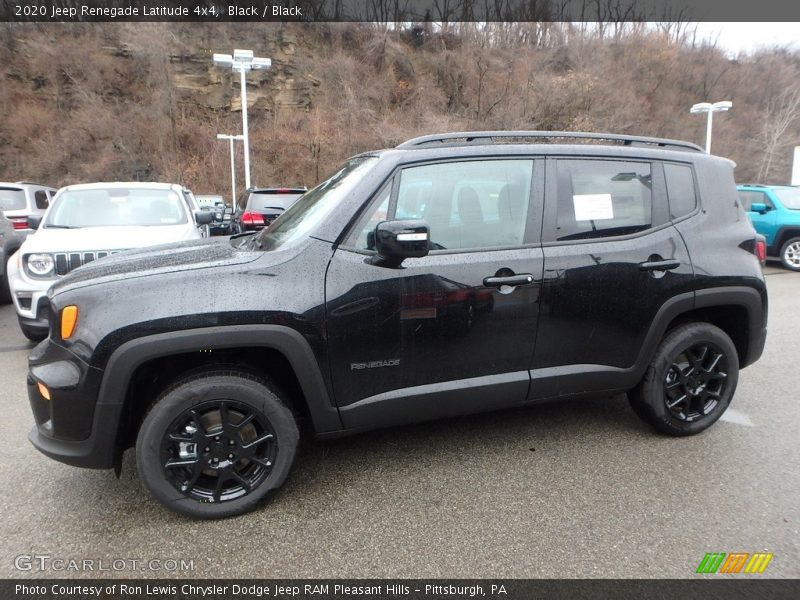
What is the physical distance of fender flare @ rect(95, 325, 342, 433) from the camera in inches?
94.0

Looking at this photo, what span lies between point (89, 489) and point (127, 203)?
14.5 ft

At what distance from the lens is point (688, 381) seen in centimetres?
342

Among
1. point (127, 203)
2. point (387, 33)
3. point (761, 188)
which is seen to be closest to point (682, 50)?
point (387, 33)

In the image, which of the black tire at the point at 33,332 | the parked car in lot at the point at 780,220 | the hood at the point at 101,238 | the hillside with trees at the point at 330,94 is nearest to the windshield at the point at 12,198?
the hood at the point at 101,238

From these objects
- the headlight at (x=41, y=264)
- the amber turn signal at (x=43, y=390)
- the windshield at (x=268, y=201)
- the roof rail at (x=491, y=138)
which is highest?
the roof rail at (x=491, y=138)

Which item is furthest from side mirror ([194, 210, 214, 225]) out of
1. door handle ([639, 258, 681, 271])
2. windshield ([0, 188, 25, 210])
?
windshield ([0, 188, 25, 210])

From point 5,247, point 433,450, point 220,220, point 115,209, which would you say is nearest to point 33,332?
point 115,209

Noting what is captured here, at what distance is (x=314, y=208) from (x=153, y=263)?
0.93m

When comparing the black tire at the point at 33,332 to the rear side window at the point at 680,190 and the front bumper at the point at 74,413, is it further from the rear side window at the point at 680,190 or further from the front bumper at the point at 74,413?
the rear side window at the point at 680,190

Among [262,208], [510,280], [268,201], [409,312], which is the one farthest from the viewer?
[268,201]

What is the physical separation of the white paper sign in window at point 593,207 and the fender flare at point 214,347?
1.78 meters

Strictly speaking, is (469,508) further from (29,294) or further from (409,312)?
(29,294)

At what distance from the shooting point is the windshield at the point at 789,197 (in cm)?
1084

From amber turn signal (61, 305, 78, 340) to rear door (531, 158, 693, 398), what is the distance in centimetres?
240
